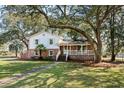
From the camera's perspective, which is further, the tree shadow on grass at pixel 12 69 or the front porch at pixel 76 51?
the front porch at pixel 76 51

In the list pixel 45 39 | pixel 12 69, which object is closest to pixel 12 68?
pixel 12 69

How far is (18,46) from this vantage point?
14031mm

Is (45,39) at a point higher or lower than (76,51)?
higher

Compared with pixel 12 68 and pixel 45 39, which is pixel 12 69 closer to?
pixel 12 68

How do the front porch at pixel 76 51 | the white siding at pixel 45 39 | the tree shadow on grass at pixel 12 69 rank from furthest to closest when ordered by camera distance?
the front porch at pixel 76 51, the white siding at pixel 45 39, the tree shadow on grass at pixel 12 69

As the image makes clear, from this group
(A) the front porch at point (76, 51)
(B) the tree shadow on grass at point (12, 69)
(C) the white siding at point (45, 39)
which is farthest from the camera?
(A) the front porch at point (76, 51)

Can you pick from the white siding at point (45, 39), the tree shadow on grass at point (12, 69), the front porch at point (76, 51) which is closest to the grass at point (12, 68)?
the tree shadow on grass at point (12, 69)

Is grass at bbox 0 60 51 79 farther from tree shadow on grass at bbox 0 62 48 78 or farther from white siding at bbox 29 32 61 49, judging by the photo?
white siding at bbox 29 32 61 49

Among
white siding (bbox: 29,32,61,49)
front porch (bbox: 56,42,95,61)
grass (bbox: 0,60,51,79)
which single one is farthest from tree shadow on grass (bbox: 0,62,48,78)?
front porch (bbox: 56,42,95,61)

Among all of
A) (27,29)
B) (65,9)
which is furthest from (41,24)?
(65,9)

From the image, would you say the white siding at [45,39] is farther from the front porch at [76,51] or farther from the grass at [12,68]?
the grass at [12,68]

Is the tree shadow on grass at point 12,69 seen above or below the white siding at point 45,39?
below
